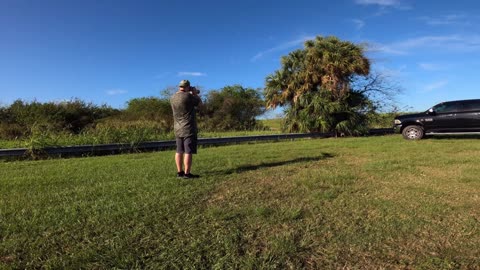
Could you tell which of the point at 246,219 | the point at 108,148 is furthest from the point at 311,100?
the point at 246,219

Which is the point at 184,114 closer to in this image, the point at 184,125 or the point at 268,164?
the point at 184,125

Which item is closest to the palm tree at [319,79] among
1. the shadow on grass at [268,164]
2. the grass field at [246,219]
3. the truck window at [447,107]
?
the truck window at [447,107]

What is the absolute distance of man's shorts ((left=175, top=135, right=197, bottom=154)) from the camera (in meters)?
7.11

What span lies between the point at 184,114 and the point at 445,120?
1160 cm

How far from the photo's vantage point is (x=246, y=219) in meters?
4.66

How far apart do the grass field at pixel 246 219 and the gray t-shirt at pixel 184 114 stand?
37.0 inches

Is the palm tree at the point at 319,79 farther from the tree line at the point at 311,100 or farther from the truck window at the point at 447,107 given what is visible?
the truck window at the point at 447,107

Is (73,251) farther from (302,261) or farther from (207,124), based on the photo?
(207,124)

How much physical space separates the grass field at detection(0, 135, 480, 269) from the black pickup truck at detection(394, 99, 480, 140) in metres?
7.32

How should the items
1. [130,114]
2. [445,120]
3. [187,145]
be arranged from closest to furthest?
1. [187,145]
2. [445,120]
3. [130,114]

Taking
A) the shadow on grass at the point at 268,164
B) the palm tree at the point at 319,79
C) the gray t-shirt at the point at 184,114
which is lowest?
the shadow on grass at the point at 268,164

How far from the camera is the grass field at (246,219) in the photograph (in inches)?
140

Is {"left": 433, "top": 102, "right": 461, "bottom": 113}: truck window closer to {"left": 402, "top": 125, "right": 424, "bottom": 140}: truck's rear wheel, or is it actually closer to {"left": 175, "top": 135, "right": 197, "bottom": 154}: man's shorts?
{"left": 402, "top": 125, "right": 424, "bottom": 140}: truck's rear wheel

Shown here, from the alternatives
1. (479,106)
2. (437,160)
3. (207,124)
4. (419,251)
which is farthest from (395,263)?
(207,124)
